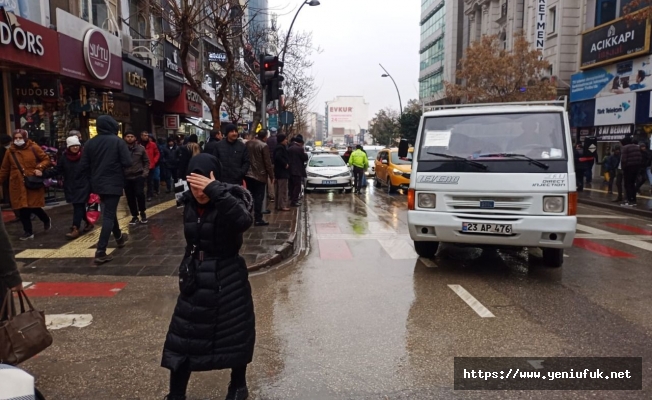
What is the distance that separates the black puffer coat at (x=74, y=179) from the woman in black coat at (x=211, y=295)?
5.72 metres

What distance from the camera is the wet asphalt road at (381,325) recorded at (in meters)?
3.62

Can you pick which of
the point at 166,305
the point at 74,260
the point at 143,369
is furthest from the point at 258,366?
the point at 74,260

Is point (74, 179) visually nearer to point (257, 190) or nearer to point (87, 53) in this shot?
point (257, 190)

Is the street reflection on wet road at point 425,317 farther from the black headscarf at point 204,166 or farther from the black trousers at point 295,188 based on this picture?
the black trousers at point 295,188

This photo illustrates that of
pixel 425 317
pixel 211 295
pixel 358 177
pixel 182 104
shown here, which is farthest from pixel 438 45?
pixel 211 295

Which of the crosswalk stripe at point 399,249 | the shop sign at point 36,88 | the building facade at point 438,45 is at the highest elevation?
the building facade at point 438,45

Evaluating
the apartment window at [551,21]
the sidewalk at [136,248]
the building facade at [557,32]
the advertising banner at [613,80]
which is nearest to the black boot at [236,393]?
the sidewalk at [136,248]

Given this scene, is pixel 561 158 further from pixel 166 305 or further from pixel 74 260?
pixel 74 260

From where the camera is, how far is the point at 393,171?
57.8 ft

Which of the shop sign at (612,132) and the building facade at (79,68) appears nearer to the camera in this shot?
the building facade at (79,68)

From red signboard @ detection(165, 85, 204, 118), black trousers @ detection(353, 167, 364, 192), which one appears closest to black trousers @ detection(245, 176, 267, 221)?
black trousers @ detection(353, 167, 364, 192)

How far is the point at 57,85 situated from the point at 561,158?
11.1 m

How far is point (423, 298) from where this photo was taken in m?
5.64

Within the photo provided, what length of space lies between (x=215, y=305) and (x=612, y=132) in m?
24.2
